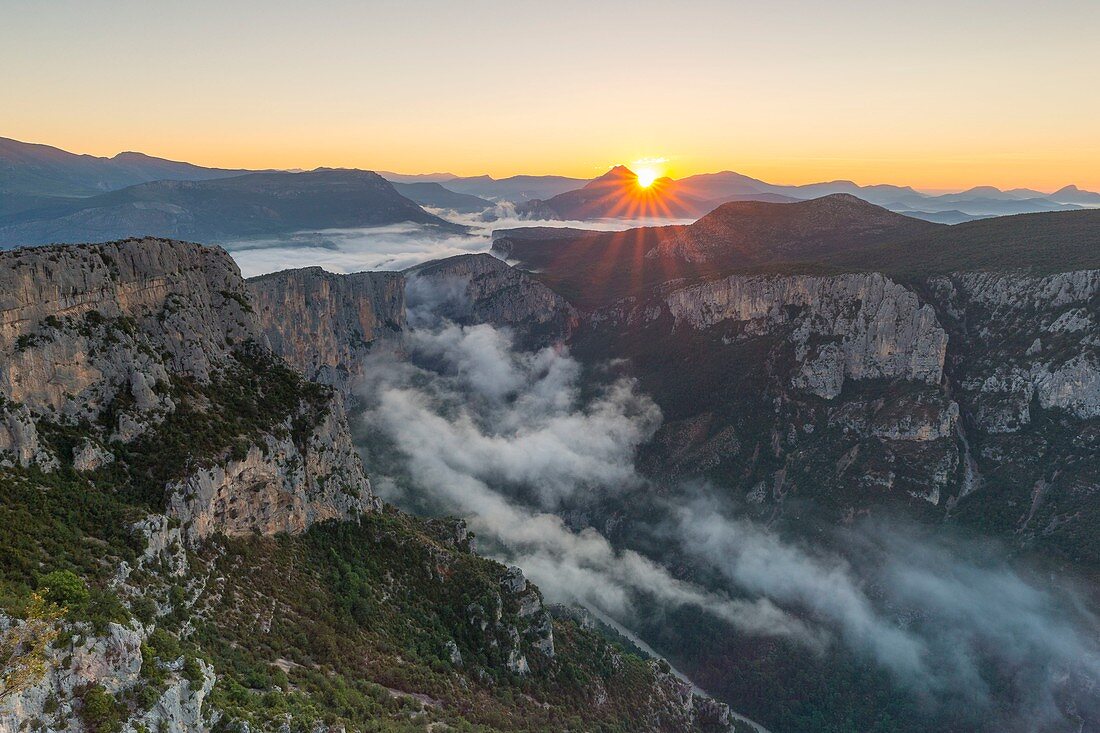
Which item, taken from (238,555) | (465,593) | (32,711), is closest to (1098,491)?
(465,593)

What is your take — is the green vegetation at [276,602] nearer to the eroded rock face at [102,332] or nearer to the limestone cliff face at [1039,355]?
the eroded rock face at [102,332]

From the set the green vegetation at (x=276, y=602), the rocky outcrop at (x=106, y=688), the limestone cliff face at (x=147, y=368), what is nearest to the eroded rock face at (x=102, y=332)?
the limestone cliff face at (x=147, y=368)

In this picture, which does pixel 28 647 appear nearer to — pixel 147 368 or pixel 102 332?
pixel 147 368

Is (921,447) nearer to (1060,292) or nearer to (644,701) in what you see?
(1060,292)

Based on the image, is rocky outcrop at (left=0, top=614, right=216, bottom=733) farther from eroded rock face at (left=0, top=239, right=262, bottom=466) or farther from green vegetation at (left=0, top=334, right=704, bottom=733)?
eroded rock face at (left=0, top=239, right=262, bottom=466)

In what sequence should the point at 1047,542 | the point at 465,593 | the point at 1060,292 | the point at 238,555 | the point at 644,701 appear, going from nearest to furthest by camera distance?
1. the point at 238,555
2. the point at 465,593
3. the point at 644,701
4. the point at 1047,542
5. the point at 1060,292

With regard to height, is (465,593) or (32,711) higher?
(32,711)

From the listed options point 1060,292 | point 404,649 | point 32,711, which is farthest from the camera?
point 1060,292

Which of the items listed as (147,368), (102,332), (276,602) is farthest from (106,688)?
(102,332)
